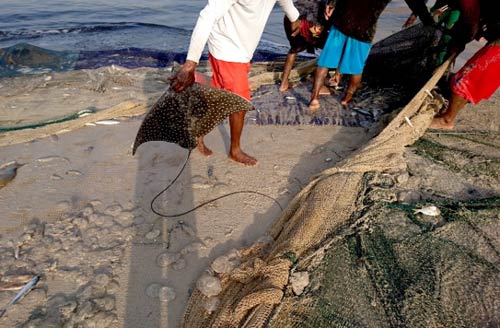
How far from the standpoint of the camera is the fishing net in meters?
2.00

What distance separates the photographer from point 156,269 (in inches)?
106

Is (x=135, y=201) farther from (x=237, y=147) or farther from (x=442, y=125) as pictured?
(x=442, y=125)

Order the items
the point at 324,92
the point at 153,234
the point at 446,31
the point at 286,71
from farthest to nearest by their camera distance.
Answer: the point at 286,71 → the point at 324,92 → the point at 446,31 → the point at 153,234

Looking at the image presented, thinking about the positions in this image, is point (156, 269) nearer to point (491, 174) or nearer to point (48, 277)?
point (48, 277)

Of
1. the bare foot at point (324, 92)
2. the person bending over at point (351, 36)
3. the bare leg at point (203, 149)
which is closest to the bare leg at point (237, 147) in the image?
the bare leg at point (203, 149)

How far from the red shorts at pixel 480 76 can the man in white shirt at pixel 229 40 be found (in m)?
2.12

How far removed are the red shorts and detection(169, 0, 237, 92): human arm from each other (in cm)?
275

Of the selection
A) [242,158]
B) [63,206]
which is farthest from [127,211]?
[242,158]

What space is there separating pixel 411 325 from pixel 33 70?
811 centimetres

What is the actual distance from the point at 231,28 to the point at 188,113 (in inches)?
35.4

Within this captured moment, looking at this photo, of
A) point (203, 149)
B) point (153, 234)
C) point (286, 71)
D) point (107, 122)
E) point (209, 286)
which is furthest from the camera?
point (286, 71)

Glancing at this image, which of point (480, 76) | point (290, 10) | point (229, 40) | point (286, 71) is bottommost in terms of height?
point (286, 71)

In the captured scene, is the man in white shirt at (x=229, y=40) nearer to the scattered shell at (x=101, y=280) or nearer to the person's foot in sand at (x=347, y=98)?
the scattered shell at (x=101, y=280)

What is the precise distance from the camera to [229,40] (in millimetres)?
3416
